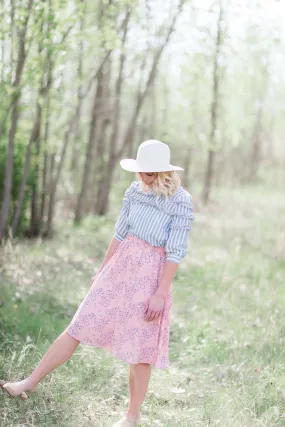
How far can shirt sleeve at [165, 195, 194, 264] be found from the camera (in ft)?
12.4

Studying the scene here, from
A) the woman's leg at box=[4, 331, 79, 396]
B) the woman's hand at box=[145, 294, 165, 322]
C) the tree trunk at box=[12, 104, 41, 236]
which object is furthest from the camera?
the tree trunk at box=[12, 104, 41, 236]

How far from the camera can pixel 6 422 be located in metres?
3.84

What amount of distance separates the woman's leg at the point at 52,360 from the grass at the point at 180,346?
16 cm

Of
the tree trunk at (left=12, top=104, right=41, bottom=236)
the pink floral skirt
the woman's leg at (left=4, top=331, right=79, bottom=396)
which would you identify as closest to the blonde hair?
the pink floral skirt

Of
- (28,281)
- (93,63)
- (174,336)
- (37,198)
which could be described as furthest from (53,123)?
(174,336)

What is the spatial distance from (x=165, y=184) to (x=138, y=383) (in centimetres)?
128

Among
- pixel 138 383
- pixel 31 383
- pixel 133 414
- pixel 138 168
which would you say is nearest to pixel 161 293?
pixel 138 383

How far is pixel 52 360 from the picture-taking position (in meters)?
3.88

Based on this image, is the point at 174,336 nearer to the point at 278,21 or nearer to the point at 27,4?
the point at 27,4

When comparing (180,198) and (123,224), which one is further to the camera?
(123,224)

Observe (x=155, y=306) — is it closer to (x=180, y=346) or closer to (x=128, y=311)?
(x=128, y=311)

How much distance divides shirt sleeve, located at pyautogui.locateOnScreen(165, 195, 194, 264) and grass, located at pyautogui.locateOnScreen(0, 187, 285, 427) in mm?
1226

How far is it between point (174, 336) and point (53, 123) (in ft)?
23.3

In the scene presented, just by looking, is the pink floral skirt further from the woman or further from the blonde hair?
the blonde hair
